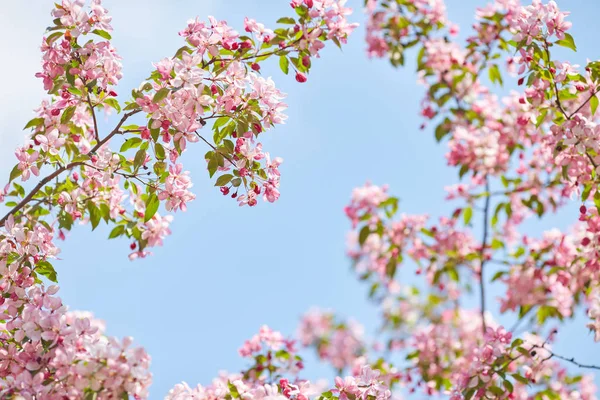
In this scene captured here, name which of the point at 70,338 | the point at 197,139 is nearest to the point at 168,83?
→ the point at 197,139

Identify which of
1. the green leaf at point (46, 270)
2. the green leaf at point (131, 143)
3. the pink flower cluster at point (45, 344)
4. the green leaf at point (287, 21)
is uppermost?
the green leaf at point (287, 21)

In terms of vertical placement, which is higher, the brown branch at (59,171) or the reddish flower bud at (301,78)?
the reddish flower bud at (301,78)

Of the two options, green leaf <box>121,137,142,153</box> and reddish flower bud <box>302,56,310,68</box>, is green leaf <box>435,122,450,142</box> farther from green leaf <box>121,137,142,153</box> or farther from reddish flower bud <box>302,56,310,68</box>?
green leaf <box>121,137,142,153</box>

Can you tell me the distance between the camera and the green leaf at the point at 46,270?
9.44ft

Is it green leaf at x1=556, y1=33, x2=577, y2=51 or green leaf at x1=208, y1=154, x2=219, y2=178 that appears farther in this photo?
green leaf at x1=556, y1=33, x2=577, y2=51

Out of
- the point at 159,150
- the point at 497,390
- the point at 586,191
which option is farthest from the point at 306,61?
the point at 497,390

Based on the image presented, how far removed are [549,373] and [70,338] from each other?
4.05 meters

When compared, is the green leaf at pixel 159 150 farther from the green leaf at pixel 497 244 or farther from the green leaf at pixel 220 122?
the green leaf at pixel 497 244

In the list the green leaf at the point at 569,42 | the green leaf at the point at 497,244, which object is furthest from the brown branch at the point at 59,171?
the green leaf at the point at 497,244

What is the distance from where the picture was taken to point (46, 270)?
290cm

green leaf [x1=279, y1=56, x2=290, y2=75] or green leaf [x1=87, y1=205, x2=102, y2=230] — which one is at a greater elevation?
green leaf [x1=279, y1=56, x2=290, y2=75]

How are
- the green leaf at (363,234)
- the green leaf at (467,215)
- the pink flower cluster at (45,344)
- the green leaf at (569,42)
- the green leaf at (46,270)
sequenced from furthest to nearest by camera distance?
the green leaf at (467,215) < the green leaf at (363,234) < the green leaf at (569,42) < the green leaf at (46,270) < the pink flower cluster at (45,344)

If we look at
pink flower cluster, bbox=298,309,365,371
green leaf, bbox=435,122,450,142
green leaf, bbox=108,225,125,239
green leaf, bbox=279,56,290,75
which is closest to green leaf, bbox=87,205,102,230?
green leaf, bbox=108,225,125,239

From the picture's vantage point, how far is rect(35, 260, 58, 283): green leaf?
9.44 feet
